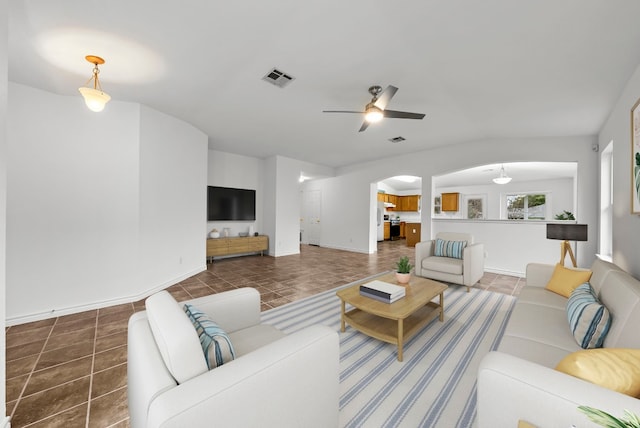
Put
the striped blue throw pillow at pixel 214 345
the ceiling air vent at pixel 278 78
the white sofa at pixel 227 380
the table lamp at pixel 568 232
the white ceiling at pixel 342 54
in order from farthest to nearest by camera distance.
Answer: the table lamp at pixel 568 232 < the ceiling air vent at pixel 278 78 < the white ceiling at pixel 342 54 < the striped blue throw pillow at pixel 214 345 < the white sofa at pixel 227 380

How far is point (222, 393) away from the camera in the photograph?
784 mm

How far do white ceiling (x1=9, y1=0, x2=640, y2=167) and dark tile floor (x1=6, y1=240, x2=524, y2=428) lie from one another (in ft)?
→ 8.59

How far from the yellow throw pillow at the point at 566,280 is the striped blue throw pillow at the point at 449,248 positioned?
1.40 m

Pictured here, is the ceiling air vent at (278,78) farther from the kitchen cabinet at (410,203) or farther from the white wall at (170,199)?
the kitchen cabinet at (410,203)

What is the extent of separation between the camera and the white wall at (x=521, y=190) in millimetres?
6980

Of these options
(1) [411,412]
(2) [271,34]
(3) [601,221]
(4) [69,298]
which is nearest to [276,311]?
(1) [411,412]

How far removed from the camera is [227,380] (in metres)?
0.82

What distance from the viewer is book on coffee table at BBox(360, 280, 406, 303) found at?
2.21 meters

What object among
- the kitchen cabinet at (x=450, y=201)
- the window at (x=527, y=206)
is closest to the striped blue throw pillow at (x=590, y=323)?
the window at (x=527, y=206)

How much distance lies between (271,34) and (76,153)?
2790mm

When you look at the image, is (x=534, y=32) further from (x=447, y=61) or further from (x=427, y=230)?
(x=427, y=230)

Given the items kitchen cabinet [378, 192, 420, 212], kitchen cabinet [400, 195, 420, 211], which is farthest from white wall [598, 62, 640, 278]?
kitchen cabinet [400, 195, 420, 211]

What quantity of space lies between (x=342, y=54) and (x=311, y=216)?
6445 millimetres

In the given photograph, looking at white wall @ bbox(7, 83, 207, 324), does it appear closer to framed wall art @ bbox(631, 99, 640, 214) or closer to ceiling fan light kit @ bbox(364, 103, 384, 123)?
ceiling fan light kit @ bbox(364, 103, 384, 123)
